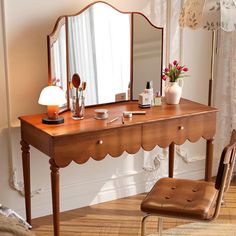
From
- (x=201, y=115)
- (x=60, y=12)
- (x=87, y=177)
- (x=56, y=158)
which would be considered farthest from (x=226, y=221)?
(x=60, y=12)

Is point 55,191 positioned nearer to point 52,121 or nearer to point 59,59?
point 52,121

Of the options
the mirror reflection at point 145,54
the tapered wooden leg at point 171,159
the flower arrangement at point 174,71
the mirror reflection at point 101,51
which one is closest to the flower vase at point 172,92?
the flower arrangement at point 174,71

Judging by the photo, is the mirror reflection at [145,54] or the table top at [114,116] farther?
the mirror reflection at [145,54]

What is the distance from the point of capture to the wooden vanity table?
2809mm

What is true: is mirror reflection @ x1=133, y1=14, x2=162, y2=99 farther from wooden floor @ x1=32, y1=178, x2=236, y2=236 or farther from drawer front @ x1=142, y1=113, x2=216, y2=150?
wooden floor @ x1=32, y1=178, x2=236, y2=236

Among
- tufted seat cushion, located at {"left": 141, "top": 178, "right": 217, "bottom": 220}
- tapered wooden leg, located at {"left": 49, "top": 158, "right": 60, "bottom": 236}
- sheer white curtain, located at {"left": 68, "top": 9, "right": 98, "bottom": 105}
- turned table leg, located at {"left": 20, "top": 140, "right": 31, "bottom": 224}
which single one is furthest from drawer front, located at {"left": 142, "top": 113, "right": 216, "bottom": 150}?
turned table leg, located at {"left": 20, "top": 140, "right": 31, "bottom": 224}

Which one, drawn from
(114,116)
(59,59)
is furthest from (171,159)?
(59,59)

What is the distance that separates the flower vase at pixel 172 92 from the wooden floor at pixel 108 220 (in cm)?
77

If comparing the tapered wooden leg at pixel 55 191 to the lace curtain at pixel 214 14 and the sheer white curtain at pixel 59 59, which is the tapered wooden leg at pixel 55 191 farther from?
the lace curtain at pixel 214 14

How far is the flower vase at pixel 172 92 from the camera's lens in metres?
3.34

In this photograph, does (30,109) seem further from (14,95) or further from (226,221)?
(226,221)

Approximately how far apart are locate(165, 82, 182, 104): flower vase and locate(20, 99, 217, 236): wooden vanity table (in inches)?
1.9

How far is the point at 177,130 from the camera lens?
320cm

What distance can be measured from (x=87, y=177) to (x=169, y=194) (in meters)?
0.94
